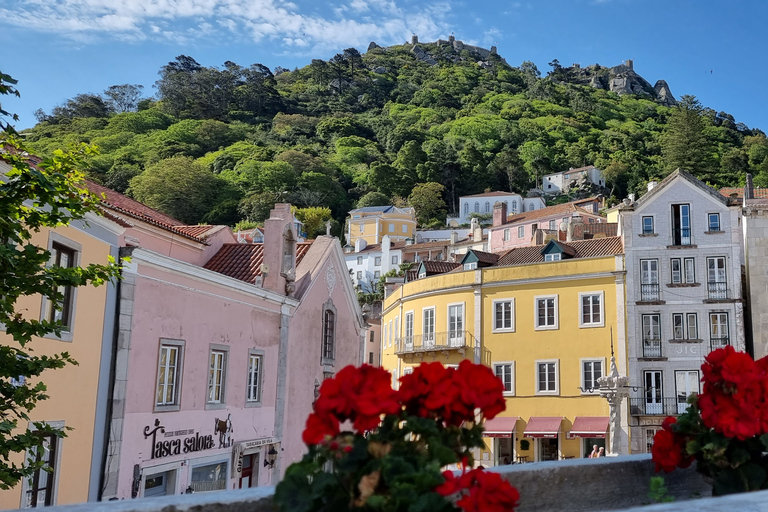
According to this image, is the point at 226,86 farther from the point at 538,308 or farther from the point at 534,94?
the point at 538,308

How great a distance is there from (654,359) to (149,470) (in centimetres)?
2541

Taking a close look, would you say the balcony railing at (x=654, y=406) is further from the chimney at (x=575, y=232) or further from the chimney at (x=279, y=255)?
the chimney at (x=575, y=232)

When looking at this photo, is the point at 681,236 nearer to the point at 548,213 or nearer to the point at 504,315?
the point at 504,315

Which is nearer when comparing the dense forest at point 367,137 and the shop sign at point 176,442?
the shop sign at point 176,442

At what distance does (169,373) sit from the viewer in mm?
17625

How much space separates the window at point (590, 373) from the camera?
35.4 m

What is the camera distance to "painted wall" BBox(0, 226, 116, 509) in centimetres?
1341

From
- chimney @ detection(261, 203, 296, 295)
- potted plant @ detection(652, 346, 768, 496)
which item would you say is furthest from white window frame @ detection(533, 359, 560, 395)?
potted plant @ detection(652, 346, 768, 496)

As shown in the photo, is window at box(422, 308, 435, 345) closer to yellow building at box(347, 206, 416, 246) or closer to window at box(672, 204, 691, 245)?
window at box(672, 204, 691, 245)

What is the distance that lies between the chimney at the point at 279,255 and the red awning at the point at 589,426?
17.0 meters

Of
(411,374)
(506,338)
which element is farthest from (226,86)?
(411,374)

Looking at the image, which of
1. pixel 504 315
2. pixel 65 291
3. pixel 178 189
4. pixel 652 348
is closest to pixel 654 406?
pixel 652 348

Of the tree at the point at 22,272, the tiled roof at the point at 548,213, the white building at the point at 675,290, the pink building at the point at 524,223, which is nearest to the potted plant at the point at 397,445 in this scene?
the tree at the point at 22,272

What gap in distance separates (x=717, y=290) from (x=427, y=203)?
76.9 metres
